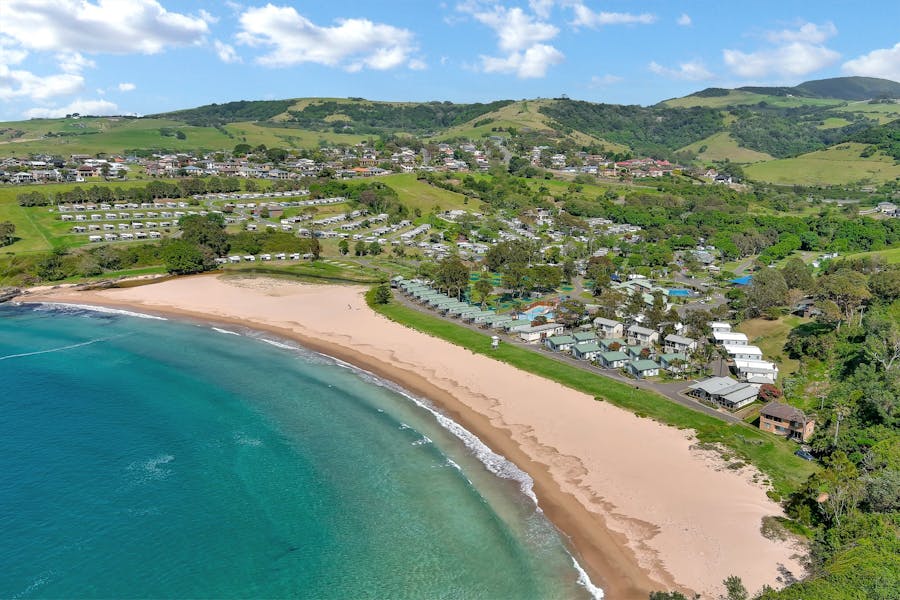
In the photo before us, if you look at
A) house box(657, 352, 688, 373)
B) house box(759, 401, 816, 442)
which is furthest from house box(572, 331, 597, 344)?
house box(759, 401, 816, 442)

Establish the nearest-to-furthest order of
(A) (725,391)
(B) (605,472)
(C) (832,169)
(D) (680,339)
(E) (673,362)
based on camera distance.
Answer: (B) (605,472) < (A) (725,391) < (E) (673,362) < (D) (680,339) < (C) (832,169)

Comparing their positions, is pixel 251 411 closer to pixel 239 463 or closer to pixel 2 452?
pixel 239 463

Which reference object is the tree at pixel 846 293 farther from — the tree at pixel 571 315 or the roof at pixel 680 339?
the tree at pixel 571 315

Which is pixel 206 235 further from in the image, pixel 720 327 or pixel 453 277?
pixel 720 327

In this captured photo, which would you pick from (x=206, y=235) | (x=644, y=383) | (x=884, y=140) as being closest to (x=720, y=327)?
(x=644, y=383)

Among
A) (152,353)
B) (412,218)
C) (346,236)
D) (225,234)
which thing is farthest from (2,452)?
(412,218)

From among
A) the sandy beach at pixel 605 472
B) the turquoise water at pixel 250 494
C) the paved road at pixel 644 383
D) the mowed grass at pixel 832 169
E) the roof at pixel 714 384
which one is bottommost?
the turquoise water at pixel 250 494

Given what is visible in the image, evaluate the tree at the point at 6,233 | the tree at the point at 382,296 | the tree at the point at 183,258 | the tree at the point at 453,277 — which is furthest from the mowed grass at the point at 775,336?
the tree at the point at 6,233
